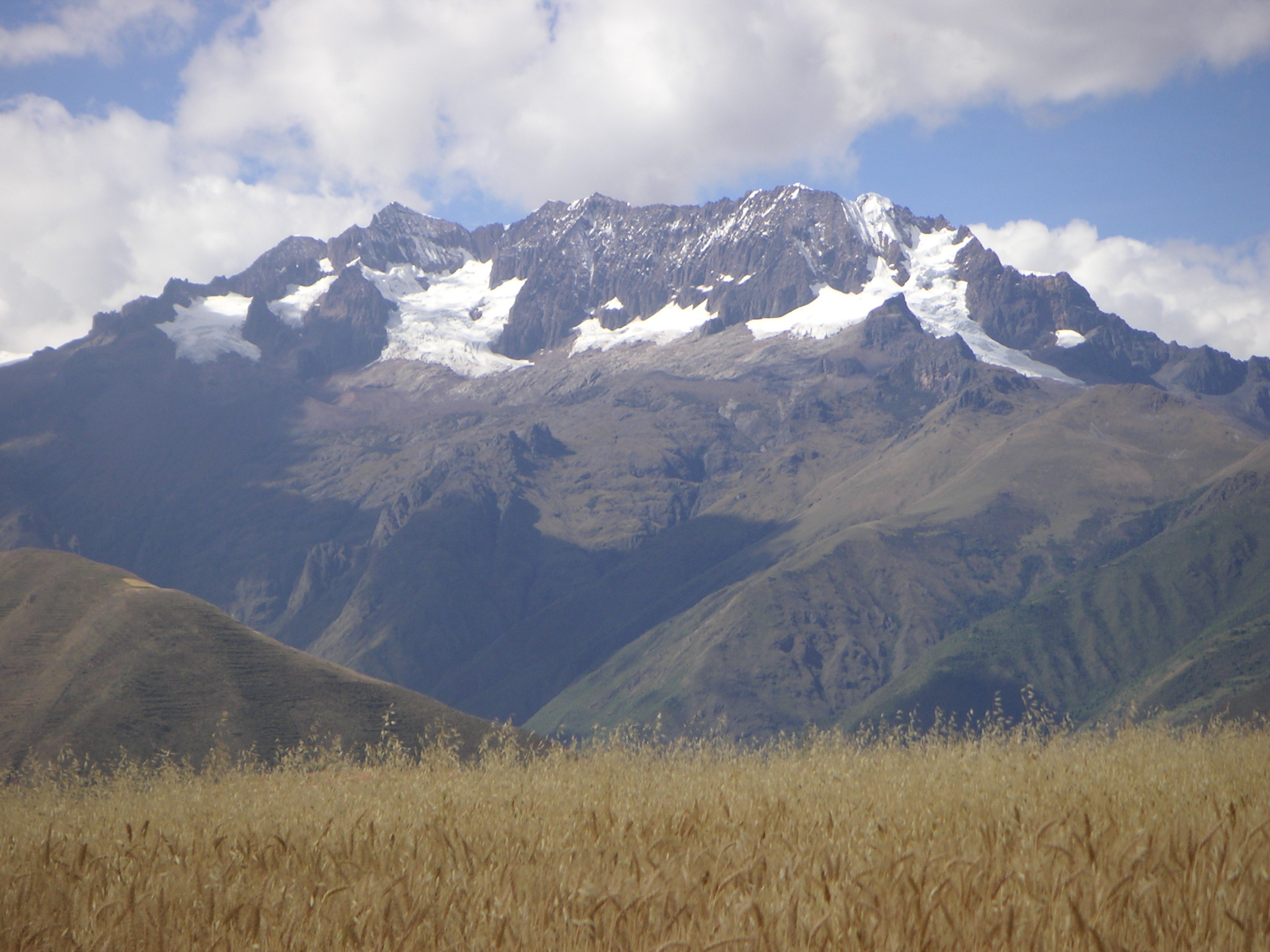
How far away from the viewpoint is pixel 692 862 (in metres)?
6.30

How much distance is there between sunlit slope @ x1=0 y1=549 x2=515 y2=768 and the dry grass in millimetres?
41682

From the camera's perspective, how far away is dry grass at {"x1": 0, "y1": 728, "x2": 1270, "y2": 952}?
5105 millimetres

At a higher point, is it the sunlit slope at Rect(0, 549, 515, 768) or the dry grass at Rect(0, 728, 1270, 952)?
the dry grass at Rect(0, 728, 1270, 952)

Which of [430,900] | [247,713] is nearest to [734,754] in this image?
[430,900]

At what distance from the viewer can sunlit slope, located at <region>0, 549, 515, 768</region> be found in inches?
2175

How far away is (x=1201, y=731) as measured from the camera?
11531mm

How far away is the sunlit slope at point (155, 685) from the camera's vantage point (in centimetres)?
5525

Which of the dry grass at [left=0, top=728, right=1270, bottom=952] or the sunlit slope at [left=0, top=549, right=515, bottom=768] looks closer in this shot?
the dry grass at [left=0, top=728, right=1270, bottom=952]

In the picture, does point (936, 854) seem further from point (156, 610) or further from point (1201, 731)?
point (156, 610)

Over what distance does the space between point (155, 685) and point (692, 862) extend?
201 ft

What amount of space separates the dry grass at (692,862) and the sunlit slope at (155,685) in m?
41.7

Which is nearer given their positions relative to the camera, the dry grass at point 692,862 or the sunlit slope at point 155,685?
the dry grass at point 692,862

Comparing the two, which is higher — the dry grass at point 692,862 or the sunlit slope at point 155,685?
the dry grass at point 692,862

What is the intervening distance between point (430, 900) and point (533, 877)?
67 cm
